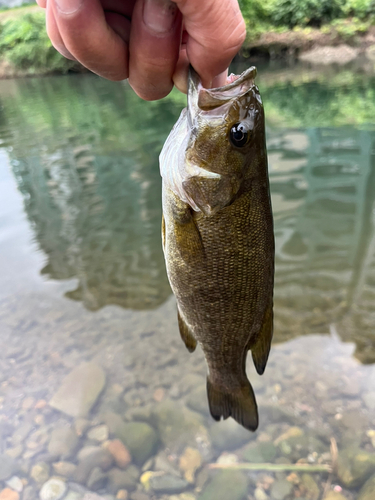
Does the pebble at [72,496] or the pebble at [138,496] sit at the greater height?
the pebble at [72,496]

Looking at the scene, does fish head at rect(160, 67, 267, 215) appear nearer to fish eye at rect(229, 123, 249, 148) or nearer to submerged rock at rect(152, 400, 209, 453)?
fish eye at rect(229, 123, 249, 148)

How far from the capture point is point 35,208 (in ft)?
23.6

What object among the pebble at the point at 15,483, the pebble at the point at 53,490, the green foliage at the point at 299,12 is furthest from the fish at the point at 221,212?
the green foliage at the point at 299,12

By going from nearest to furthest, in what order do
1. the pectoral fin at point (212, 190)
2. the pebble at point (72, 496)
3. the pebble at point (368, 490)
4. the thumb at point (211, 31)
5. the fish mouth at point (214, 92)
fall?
the thumb at point (211, 31) < the fish mouth at point (214, 92) < the pectoral fin at point (212, 190) < the pebble at point (368, 490) < the pebble at point (72, 496)

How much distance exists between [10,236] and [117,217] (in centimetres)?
175

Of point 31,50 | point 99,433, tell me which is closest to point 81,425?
point 99,433

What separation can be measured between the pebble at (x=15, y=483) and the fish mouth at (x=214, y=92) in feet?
10.3

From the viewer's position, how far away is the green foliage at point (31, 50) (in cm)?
2928

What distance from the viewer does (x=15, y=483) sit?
3.07 metres

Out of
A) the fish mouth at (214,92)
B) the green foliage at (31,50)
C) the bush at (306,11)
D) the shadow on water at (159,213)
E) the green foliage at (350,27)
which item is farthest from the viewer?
the green foliage at (31,50)

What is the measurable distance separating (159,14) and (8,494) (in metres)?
3.43

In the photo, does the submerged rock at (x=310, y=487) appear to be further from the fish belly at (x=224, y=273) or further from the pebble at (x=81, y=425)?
the pebble at (x=81, y=425)

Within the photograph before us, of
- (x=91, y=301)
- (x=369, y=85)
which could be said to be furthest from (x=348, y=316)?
(x=369, y=85)

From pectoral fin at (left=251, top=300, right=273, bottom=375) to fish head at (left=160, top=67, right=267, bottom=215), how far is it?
1.79 ft
